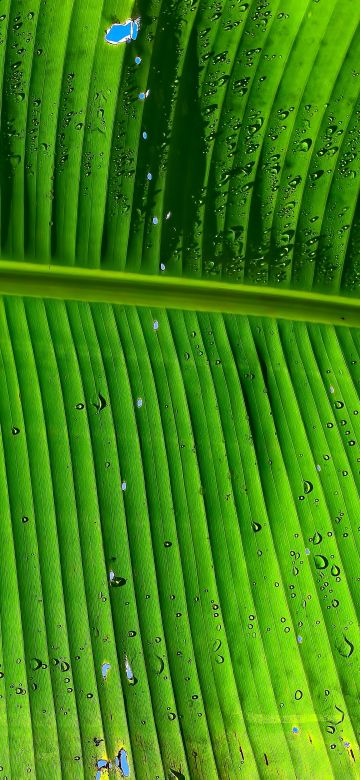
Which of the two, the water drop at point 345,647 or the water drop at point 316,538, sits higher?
the water drop at point 316,538

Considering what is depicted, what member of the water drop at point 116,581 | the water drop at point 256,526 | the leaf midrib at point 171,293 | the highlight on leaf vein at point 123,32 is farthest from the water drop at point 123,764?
the highlight on leaf vein at point 123,32

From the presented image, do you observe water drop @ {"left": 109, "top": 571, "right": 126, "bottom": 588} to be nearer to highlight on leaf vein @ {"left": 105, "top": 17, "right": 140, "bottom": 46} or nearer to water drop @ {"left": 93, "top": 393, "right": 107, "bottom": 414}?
water drop @ {"left": 93, "top": 393, "right": 107, "bottom": 414}

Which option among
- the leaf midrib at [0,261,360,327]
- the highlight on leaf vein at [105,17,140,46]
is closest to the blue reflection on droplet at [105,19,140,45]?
the highlight on leaf vein at [105,17,140,46]

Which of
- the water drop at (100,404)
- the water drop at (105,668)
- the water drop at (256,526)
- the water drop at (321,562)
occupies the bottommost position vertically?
the water drop at (105,668)

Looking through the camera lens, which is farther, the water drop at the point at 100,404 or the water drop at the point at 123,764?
the water drop at the point at 100,404

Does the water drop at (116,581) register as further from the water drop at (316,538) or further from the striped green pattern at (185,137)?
the striped green pattern at (185,137)

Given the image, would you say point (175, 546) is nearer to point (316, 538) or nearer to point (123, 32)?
point (316, 538)

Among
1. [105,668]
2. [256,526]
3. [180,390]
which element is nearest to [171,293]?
[180,390]

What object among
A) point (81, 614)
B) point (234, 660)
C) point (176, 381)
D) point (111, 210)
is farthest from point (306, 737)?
point (111, 210)
